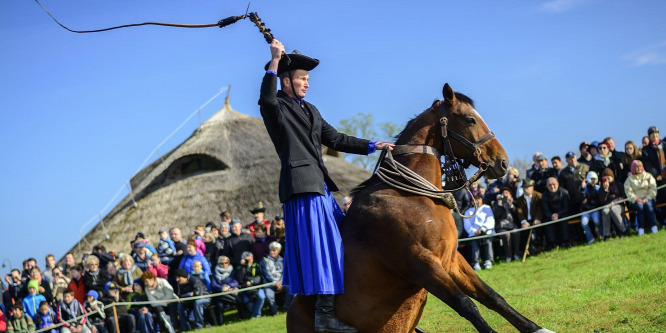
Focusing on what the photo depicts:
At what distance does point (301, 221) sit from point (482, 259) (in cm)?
987

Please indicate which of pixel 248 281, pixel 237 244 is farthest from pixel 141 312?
pixel 237 244

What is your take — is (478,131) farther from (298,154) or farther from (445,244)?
(298,154)

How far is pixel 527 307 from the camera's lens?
912 cm

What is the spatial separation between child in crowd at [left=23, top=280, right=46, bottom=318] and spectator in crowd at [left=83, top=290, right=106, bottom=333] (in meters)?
1.23

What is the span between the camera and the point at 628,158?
14.0 m

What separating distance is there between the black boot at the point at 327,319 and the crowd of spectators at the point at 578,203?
846 centimetres

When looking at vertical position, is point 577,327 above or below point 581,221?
below

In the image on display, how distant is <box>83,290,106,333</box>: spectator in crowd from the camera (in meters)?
13.8

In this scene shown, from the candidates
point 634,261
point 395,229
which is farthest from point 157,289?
point 395,229

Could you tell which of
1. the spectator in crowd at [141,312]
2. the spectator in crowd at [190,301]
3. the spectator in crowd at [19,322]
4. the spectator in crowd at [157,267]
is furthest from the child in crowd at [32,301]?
the spectator in crowd at [190,301]

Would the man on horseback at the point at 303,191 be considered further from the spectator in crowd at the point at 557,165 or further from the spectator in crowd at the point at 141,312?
the spectator in crowd at the point at 557,165

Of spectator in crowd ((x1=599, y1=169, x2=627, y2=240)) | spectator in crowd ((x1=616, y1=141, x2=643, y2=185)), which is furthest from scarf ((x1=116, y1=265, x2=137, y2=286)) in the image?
spectator in crowd ((x1=616, y1=141, x2=643, y2=185))

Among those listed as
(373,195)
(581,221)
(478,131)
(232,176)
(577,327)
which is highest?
(232,176)

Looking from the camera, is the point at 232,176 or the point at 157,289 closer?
the point at 157,289
